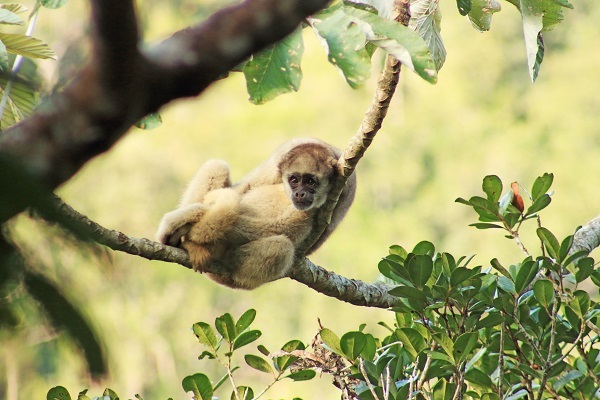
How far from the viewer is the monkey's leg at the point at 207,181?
5230 mm

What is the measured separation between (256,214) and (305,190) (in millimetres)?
392

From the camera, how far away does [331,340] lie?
3.35m

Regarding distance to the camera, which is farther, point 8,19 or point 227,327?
point 8,19

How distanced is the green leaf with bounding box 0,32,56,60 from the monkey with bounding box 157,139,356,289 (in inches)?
49.9

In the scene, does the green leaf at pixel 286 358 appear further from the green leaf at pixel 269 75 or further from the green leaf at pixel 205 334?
the green leaf at pixel 269 75

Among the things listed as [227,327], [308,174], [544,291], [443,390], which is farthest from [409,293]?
[308,174]

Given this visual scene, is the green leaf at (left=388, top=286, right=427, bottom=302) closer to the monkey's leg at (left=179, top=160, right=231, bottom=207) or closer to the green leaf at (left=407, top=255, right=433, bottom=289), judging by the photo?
the green leaf at (left=407, top=255, right=433, bottom=289)

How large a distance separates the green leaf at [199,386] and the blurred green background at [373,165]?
1552 centimetres

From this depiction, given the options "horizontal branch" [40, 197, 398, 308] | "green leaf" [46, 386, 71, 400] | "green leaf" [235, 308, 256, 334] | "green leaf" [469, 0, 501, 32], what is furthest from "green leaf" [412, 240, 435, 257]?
"green leaf" [46, 386, 71, 400]

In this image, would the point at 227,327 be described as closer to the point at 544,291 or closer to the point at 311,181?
the point at 544,291

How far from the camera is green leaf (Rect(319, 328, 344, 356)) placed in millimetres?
3342

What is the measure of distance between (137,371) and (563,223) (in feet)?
41.6

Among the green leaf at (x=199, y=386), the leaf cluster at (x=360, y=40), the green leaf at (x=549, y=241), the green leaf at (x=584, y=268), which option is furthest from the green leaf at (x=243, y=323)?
the leaf cluster at (x=360, y=40)

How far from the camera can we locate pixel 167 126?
992 inches
